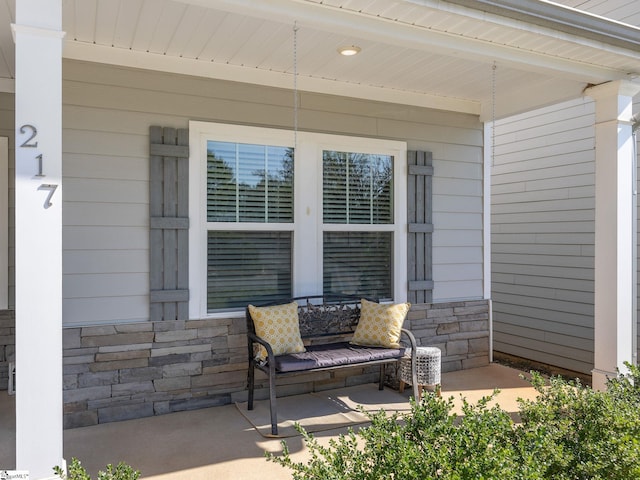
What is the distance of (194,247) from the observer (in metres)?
4.04

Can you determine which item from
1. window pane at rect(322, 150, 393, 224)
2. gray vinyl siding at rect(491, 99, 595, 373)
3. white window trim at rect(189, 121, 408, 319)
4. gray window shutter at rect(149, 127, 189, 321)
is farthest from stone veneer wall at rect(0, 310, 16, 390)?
gray vinyl siding at rect(491, 99, 595, 373)

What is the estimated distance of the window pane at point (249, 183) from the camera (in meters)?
4.16

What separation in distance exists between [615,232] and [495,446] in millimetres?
2646

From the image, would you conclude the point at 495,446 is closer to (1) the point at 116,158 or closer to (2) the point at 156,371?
(2) the point at 156,371

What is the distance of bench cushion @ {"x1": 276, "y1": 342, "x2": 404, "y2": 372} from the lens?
3.69m

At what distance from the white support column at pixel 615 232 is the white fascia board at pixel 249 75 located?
153 centimetres

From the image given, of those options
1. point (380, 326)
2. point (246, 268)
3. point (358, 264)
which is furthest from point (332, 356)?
point (358, 264)

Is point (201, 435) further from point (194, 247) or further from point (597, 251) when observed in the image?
point (597, 251)

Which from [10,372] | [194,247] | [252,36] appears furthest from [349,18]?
[10,372]

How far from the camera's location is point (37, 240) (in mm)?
2078

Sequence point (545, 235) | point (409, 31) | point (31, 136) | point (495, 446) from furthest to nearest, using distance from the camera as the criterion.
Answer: point (545, 235) → point (409, 31) → point (31, 136) → point (495, 446)

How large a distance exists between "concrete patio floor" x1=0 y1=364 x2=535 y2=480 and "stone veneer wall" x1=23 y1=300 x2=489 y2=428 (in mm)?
108

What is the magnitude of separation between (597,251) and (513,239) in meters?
2.37

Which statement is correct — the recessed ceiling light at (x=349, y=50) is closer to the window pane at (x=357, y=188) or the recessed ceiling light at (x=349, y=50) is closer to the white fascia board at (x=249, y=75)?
the white fascia board at (x=249, y=75)
